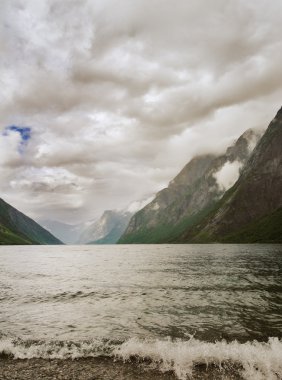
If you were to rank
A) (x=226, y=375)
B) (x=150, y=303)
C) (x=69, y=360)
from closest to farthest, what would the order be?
(x=226, y=375), (x=69, y=360), (x=150, y=303)

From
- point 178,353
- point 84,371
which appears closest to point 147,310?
point 178,353

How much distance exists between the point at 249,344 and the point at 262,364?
4.42 m

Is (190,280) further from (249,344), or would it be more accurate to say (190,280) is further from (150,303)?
(249,344)

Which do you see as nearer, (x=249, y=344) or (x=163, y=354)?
(x=163, y=354)

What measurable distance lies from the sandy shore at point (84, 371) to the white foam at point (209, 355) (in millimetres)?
884

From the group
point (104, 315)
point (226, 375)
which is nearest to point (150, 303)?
point (104, 315)

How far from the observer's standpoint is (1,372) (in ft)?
65.6

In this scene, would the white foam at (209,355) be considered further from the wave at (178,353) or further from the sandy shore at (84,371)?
the sandy shore at (84,371)

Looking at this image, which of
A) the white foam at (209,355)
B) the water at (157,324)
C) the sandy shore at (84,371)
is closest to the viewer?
the sandy shore at (84,371)

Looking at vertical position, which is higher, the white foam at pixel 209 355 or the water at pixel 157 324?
the white foam at pixel 209 355

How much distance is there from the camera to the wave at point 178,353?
1989 cm

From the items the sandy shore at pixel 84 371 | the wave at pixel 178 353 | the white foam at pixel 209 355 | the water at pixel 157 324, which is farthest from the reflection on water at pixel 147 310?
the sandy shore at pixel 84 371

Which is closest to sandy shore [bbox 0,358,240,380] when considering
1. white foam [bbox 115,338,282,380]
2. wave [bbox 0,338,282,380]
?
wave [bbox 0,338,282,380]

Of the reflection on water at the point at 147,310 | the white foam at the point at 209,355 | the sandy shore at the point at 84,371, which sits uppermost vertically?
the white foam at the point at 209,355
